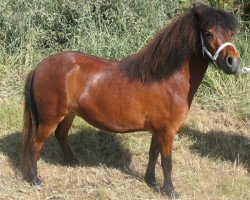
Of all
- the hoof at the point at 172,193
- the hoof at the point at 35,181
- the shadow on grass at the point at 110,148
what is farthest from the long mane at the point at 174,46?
the hoof at the point at 35,181

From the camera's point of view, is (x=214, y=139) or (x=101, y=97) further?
(x=214, y=139)

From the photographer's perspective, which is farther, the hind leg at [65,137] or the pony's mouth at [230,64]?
the hind leg at [65,137]

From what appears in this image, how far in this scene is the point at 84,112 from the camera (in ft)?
12.9

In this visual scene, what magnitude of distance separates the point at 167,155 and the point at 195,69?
80cm

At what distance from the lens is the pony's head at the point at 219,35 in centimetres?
331

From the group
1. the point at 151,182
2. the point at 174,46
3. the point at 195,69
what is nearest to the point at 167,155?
the point at 151,182

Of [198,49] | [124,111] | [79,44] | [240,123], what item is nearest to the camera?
[198,49]

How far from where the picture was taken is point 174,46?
3539mm

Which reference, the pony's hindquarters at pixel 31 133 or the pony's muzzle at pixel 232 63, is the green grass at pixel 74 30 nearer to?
the pony's hindquarters at pixel 31 133

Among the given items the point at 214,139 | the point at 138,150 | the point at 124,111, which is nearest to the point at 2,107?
the point at 138,150

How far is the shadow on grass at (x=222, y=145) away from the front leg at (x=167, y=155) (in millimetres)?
950

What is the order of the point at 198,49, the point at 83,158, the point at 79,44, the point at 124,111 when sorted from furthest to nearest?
the point at 79,44
the point at 83,158
the point at 124,111
the point at 198,49

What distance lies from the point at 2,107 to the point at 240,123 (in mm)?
3013

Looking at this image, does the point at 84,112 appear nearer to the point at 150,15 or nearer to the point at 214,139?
the point at 214,139
